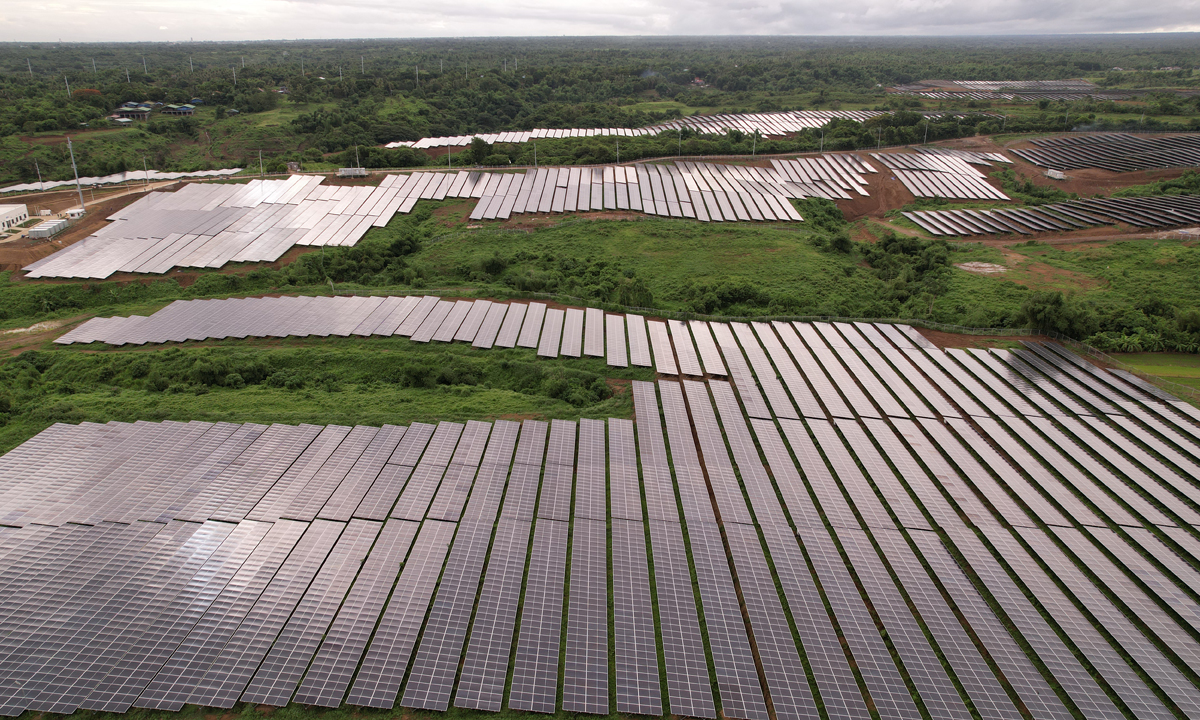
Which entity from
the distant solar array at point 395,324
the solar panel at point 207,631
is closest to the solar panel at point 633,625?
the solar panel at point 207,631

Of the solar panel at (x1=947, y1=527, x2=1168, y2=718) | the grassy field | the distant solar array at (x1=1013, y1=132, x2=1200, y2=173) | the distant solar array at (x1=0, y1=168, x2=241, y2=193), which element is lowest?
the solar panel at (x1=947, y1=527, x2=1168, y2=718)

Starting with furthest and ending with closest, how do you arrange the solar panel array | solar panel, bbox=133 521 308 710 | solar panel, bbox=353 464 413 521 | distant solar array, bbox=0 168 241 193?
distant solar array, bbox=0 168 241 193 → solar panel, bbox=353 464 413 521 → the solar panel array → solar panel, bbox=133 521 308 710

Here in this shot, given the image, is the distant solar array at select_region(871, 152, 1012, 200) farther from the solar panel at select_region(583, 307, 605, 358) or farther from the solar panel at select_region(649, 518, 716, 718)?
the solar panel at select_region(649, 518, 716, 718)

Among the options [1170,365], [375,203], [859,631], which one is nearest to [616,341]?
[859,631]

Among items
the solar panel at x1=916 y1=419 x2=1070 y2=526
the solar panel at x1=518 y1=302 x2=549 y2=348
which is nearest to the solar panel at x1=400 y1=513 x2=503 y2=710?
the solar panel at x1=518 y1=302 x2=549 y2=348

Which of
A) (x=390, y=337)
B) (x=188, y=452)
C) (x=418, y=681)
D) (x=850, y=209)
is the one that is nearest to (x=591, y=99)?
(x=850, y=209)

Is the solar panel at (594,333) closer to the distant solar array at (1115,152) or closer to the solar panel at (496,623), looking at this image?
the solar panel at (496,623)
